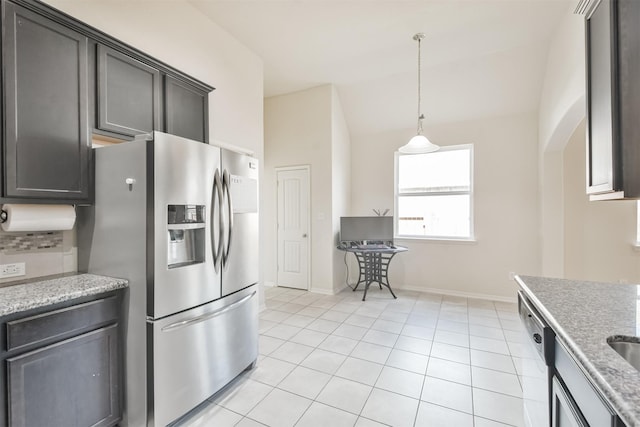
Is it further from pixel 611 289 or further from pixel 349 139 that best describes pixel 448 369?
pixel 349 139

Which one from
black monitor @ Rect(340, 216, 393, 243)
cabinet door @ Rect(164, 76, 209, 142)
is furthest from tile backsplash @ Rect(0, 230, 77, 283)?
black monitor @ Rect(340, 216, 393, 243)

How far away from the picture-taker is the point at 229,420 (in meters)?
1.89

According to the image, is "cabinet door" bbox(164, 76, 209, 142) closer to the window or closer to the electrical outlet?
the electrical outlet

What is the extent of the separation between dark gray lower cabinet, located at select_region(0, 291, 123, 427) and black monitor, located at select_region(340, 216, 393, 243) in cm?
342

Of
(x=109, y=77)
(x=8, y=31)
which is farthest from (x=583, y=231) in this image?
(x=8, y=31)

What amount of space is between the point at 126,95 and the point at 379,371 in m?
2.99

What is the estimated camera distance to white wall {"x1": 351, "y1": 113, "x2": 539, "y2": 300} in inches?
169

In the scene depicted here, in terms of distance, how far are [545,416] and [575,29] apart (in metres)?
3.11

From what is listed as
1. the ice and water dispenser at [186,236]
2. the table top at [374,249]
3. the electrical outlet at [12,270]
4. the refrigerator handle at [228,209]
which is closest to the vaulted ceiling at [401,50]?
the refrigerator handle at [228,209]

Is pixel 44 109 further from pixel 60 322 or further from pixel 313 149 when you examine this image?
pixel 313 149

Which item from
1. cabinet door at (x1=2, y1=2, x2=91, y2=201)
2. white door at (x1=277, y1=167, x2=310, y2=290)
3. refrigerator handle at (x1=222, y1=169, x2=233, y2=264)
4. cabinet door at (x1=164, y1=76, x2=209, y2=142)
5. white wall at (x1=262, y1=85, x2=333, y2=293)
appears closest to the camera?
cabinet door at (x1=2, y1=2, x2=91, y2=201)

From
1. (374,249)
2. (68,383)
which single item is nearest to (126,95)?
(68,383)

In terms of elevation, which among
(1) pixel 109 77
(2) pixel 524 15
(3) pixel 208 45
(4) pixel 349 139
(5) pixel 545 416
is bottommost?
(5) pixel 545 416

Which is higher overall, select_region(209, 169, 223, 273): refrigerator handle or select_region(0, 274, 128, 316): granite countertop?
select_region(209, 169, 223, 273): refrigerator handle
